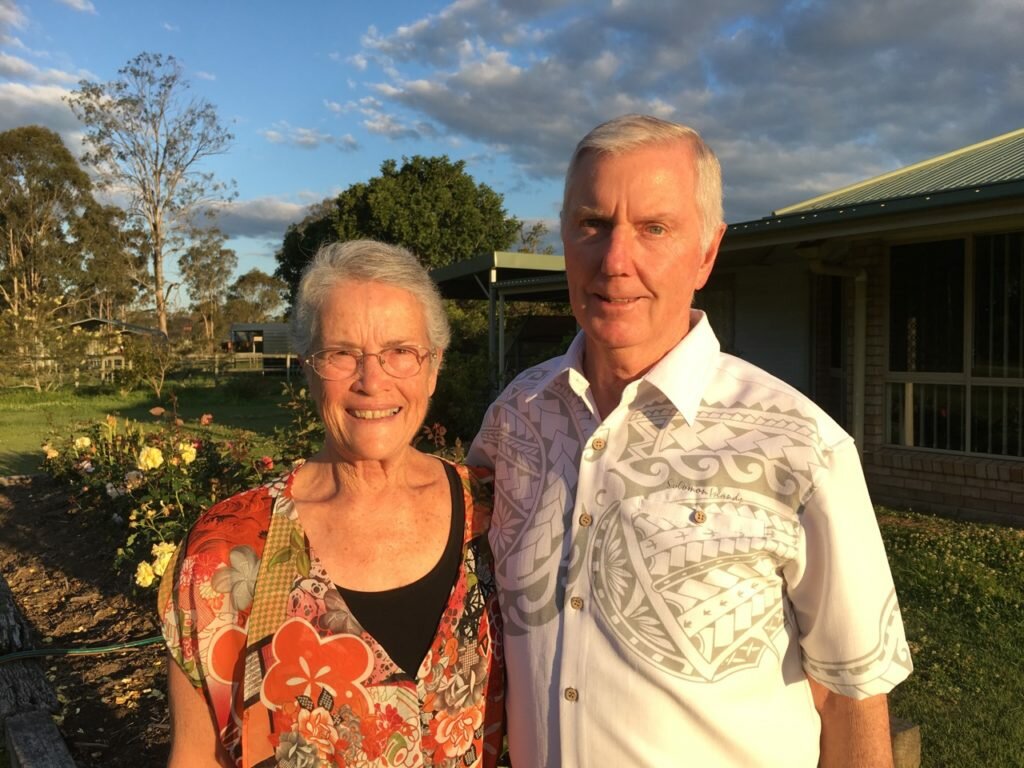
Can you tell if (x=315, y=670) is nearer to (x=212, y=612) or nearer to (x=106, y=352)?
(x=212, y=612)

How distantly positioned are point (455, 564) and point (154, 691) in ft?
9.67

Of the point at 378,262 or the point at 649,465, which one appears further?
the point at 378,262

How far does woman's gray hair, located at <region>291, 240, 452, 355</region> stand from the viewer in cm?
187

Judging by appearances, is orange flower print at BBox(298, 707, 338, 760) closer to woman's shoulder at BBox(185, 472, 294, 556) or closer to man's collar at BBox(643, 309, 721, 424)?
woman's shoulder at BBox(185, 472, 294, 556)

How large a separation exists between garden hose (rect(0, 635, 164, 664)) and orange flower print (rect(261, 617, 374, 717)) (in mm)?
3010

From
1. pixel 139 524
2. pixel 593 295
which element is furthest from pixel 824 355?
pixel 593 295

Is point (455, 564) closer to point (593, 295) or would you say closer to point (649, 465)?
point (649, 465)

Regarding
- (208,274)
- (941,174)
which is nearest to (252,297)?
(208,274)

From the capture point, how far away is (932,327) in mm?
8219

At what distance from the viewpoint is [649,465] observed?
161 centimetres

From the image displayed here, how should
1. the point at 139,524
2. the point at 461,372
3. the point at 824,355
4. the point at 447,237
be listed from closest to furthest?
the point at 139,524
the point at 824,355
the point at 461,372
the point at 447,237

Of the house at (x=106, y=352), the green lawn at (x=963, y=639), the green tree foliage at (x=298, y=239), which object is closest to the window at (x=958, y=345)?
the green lawn at (x=963, y=639)

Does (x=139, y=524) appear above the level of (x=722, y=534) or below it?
below

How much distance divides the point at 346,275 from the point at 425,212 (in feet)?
112
